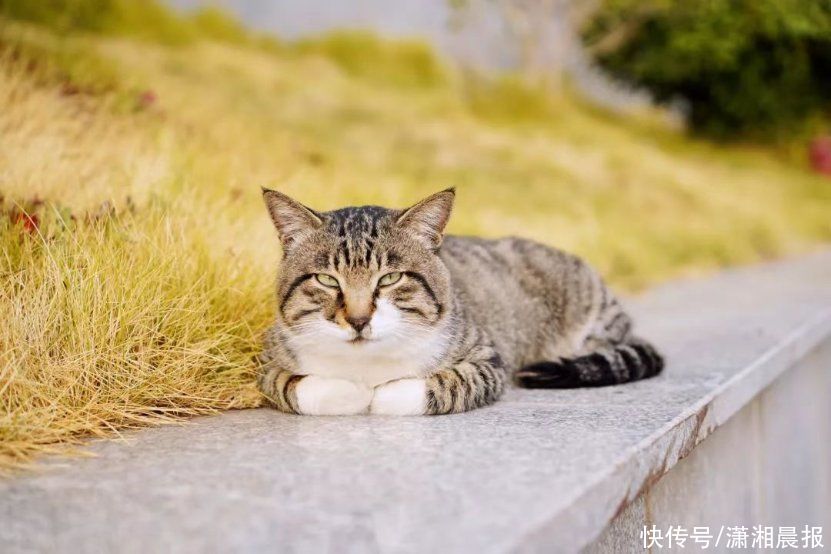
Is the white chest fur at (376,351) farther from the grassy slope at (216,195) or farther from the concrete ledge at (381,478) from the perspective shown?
the grassy slope at (216,195)

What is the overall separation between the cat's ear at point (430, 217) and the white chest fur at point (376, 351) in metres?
0.32

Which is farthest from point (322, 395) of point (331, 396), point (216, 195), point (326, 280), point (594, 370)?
point (216, 195)

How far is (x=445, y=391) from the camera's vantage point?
264 centimetres

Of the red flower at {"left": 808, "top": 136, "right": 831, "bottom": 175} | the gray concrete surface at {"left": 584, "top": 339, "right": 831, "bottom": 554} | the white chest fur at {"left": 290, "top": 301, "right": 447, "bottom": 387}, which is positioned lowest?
the gray concrete surface at {"left": 584, "top": 339, "right": 831, "bottom": 554}

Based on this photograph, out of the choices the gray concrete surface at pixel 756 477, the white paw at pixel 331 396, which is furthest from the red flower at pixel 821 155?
the white paw at pixel 331 396

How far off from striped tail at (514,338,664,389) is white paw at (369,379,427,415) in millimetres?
724

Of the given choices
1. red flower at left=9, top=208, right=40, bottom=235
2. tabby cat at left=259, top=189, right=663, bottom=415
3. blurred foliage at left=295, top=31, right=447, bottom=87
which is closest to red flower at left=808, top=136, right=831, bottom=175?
blurred foliage at left=295, top=31, right=447, bottom=87

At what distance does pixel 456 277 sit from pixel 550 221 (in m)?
4.47

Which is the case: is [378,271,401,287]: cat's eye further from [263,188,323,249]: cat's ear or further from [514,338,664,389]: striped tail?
[514,338,664,389]: striped tail

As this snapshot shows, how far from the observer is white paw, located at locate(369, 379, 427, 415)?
2600 mm

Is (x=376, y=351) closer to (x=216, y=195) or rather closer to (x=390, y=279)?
(x=390, y=279)

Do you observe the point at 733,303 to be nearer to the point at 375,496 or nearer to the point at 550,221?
the point at 550,221

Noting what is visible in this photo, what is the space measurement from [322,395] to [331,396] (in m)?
0.03

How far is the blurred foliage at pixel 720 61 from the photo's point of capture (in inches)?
656
